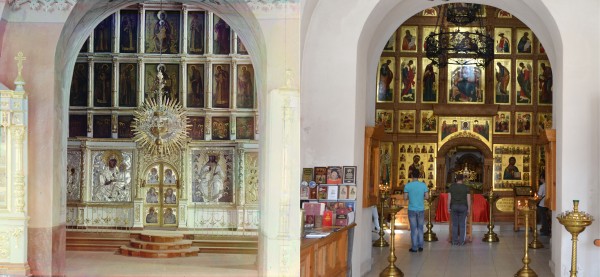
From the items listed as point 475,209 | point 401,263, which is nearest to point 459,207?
point 401,263

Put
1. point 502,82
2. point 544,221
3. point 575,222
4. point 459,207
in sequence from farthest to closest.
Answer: point 502,82 < point 544,221 < point 459,207 < point 575,222

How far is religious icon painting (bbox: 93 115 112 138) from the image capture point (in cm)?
1942

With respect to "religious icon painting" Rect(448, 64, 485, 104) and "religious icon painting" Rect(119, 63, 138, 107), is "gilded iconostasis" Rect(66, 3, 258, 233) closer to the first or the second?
"religious icon painting" Rect(119, 63, 138, 107)

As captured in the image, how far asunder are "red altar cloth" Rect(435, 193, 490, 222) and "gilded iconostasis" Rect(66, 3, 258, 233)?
245 inches

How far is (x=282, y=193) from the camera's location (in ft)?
25.2

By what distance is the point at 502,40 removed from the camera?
25.1m

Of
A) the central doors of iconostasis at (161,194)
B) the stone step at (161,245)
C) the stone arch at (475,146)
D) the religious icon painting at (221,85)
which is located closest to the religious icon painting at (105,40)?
the religious icon painting at (221,85)

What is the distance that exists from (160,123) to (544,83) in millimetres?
10861

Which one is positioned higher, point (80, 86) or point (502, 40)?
point (502, 40)

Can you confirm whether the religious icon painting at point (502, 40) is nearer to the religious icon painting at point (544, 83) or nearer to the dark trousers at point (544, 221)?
the religious icon painting at point (544, 83)

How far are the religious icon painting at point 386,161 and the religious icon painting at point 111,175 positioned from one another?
7.36 meters

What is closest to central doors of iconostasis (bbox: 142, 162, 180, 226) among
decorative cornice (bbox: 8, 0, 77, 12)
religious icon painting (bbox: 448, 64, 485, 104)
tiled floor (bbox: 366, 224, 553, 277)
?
tiled floor (bbox: 366, 224, 553, 277)

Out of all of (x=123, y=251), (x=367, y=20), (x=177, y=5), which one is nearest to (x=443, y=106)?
(x=177, y=5)

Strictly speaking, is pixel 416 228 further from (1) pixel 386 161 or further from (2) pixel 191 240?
(1) pixel 386 161
